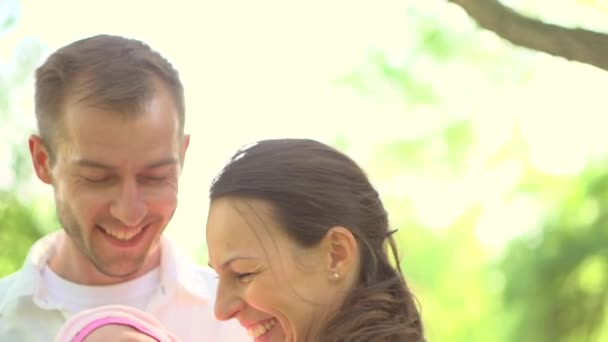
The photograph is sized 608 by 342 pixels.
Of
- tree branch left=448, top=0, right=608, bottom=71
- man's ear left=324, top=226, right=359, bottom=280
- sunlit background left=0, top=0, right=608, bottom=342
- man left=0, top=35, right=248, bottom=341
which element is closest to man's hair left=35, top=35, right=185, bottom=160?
man left=0, top=35, right=248, bottom=341

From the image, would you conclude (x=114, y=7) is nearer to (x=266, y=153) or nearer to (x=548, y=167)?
(x=548, y=167)

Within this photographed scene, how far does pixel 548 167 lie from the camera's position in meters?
3.81

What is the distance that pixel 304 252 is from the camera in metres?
1.27

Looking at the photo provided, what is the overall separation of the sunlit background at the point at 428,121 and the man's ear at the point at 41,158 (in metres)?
1.41

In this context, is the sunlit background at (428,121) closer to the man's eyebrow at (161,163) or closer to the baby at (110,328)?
the man's eyebrow at (161,163)

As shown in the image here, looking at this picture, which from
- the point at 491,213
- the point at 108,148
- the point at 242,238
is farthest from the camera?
the point at 491,213

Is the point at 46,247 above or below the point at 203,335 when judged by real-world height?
above

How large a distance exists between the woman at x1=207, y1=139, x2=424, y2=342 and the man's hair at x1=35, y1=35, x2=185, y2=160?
0.54 m

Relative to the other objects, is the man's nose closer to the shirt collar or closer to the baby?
the shirt collar

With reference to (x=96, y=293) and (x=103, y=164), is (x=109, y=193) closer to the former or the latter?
(x=103, y=164)

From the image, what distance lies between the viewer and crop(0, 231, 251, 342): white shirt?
6.22 ft

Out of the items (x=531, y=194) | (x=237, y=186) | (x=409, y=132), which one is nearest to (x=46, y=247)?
(x=237, y=186)

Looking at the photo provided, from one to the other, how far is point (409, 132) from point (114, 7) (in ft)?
3.71

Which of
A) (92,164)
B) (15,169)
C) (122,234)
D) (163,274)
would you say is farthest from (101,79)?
(15,169)
